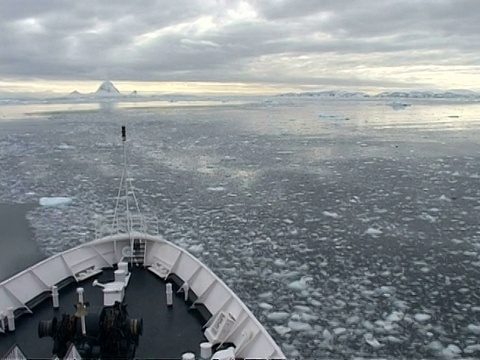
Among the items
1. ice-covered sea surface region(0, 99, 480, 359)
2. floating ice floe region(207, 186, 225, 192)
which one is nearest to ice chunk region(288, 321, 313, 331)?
ice-covered sea surface region(0, 99, 480, 359)

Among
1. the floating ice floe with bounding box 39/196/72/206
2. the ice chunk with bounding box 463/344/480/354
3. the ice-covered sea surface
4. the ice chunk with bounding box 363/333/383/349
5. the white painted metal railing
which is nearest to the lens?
the white painted metal railing

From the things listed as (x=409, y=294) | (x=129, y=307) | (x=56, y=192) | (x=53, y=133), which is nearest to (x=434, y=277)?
(x=409, y=294)

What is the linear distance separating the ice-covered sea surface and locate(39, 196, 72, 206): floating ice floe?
19cm

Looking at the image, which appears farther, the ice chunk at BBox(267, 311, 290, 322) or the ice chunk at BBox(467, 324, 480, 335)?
the ice chunk at BBox(267, 311, 290, 322)

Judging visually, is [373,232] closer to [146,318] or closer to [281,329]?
[281,329]

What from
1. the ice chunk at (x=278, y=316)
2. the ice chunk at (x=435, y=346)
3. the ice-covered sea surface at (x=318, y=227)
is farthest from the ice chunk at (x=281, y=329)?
the ice chunk at (x=435, y=346)

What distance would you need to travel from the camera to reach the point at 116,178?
48.9 ft

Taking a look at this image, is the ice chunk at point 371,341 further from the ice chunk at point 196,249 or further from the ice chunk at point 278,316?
the ice chunk at point 196,249

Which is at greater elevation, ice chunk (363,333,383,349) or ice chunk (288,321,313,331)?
ice chunk (288,321,313,331)

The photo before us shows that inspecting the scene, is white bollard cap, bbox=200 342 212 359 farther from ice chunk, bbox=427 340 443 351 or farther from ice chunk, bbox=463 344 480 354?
ice chunk, bbox=463 344 480 354

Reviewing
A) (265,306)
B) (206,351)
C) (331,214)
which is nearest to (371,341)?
(265,306)

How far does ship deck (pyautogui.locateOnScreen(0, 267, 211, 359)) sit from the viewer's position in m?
4.20

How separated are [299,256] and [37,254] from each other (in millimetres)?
4579

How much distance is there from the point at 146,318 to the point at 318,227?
533 cm
